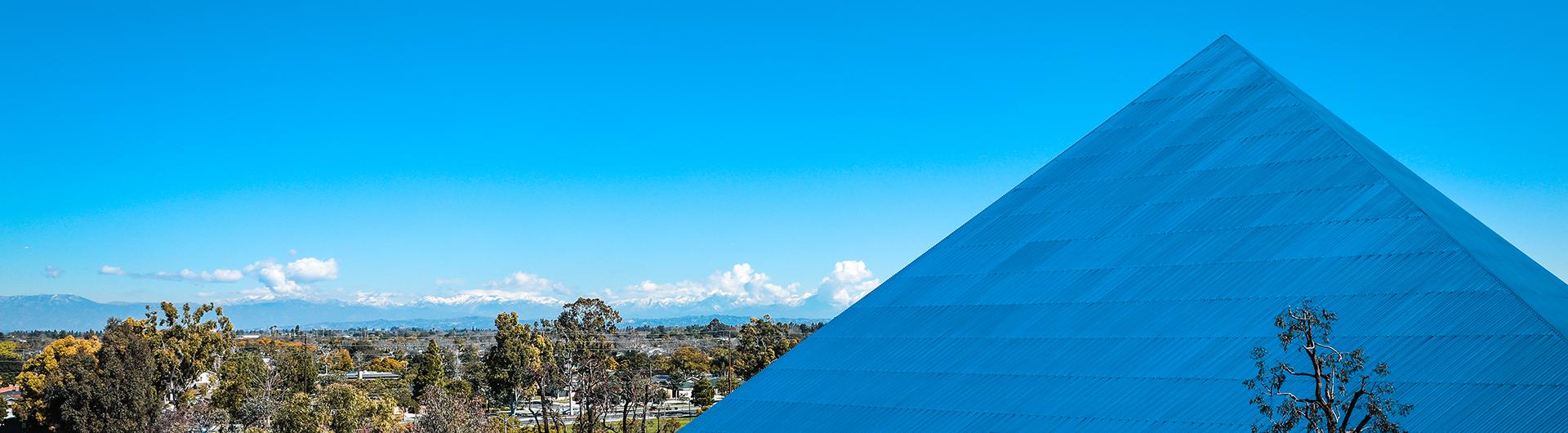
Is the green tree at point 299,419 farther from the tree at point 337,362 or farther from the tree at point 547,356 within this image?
the tree at point 337,362

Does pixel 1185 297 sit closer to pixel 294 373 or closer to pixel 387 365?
pixel 294 373

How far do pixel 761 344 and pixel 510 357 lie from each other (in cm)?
1712

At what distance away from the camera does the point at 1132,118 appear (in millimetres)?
27406

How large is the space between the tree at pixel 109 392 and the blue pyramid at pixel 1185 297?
4161 cm

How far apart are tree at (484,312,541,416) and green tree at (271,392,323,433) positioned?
18.6 metres

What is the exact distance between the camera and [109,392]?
1965 inches

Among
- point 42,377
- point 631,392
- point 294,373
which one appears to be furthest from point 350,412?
point 294,373

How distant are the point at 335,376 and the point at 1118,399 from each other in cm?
7767

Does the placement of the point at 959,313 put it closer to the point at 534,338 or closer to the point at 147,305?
the point at 534,338

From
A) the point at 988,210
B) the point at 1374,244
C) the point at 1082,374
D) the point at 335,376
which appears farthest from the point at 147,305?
the point at 1374,244

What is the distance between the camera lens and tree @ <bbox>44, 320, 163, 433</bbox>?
49.6 m

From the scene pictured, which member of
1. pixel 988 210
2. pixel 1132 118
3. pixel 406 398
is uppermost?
pixel 1132 118

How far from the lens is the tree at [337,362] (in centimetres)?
10469

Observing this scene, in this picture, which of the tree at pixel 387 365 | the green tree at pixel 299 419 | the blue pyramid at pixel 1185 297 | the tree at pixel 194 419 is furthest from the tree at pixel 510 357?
the tree at pixel 387 365
